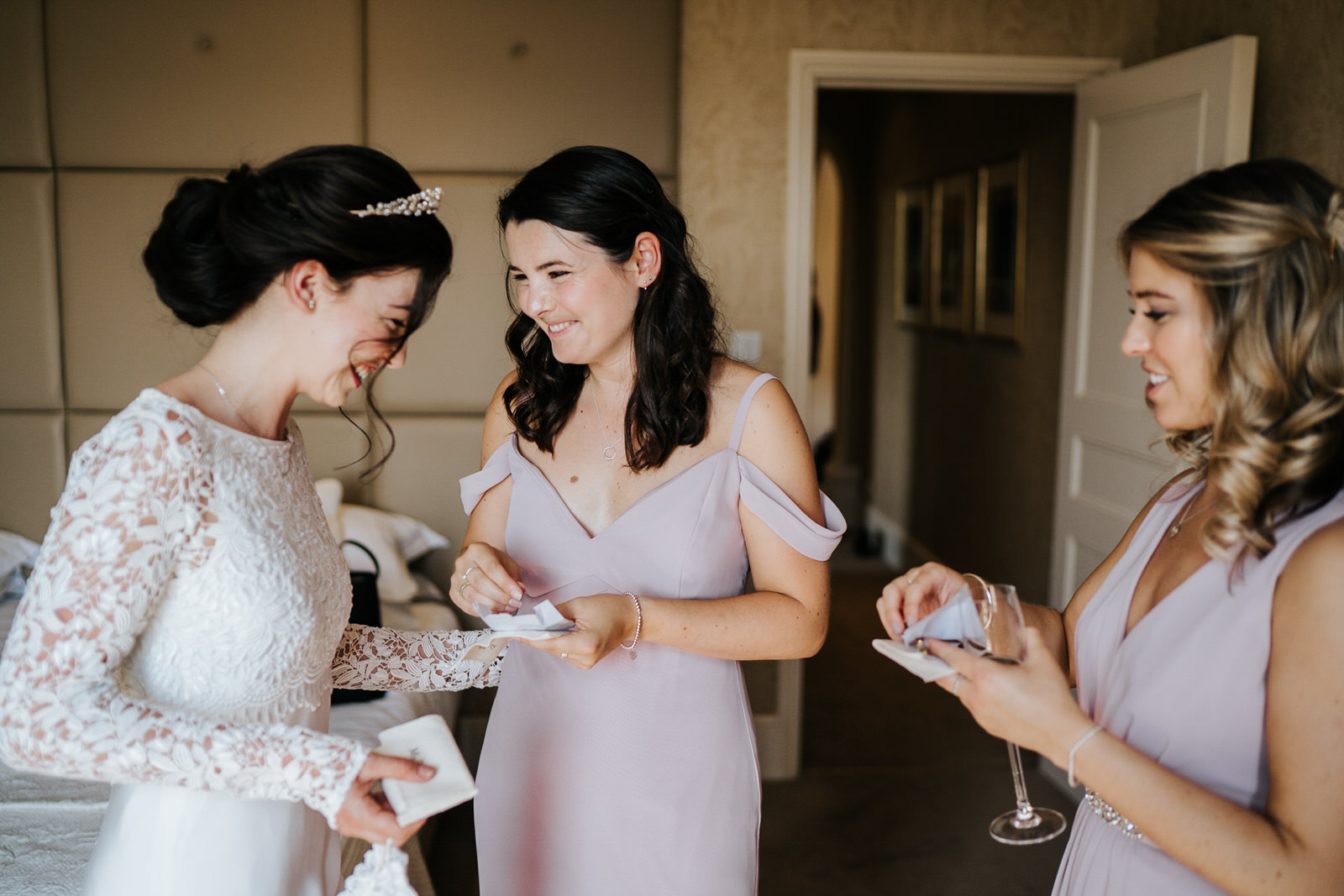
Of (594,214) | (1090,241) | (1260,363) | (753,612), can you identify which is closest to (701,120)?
(1090,241)

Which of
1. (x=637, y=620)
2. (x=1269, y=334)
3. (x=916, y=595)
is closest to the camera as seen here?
(x=1269, y=334)

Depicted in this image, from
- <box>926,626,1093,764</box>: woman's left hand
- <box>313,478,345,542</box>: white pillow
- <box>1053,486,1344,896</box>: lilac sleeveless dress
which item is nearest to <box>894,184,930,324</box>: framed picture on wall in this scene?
<box>313,478,345,542</box>: white pillow

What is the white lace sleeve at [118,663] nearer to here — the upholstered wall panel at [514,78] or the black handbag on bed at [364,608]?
the black handbag on bed at [364,608]

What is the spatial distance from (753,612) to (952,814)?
2.48m

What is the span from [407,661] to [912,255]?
242 inches

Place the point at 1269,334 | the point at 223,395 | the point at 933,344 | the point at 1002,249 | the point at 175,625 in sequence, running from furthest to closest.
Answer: the point at 933,344
the point at 1002,249
the point at 223,395
the point at 175,625
the point at 1269,334

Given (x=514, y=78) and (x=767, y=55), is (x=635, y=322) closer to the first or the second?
(x=514, y=78)

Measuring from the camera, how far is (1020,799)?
5.07 feet

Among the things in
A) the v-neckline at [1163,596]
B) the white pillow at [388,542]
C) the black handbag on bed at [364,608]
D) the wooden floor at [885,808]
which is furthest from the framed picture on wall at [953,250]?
the v-neckline at [1163,596]

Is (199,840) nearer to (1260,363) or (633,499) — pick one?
(633,499)

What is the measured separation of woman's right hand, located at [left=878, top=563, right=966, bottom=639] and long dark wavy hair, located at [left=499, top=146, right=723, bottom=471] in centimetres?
52

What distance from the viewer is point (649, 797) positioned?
1.84 metres

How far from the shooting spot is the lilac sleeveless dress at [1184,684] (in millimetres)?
1215

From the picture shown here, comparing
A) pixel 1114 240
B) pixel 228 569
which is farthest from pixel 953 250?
pixel 228 569
